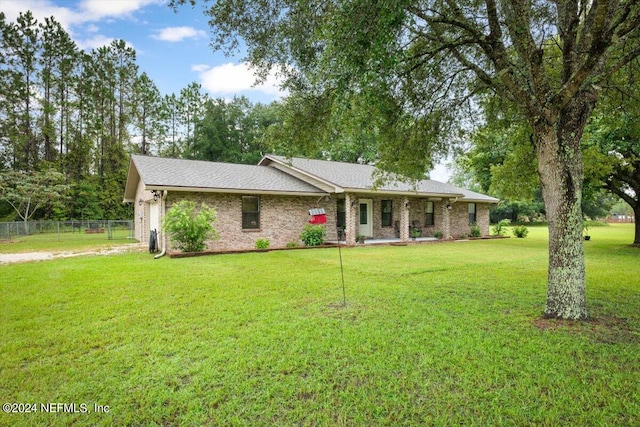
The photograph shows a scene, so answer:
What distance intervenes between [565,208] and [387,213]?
13550 millimetres

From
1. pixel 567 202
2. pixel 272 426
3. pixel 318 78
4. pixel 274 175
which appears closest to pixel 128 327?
pixel 272 426

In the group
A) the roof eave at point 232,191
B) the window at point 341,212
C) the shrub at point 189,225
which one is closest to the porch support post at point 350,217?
the roof eave at point 232,191

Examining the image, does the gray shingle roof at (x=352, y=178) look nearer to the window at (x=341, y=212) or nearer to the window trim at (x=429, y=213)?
the window trim at (x=429, y=213)

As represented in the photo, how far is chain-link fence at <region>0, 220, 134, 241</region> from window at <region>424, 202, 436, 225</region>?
17530 millimetres

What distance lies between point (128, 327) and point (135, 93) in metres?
36.1

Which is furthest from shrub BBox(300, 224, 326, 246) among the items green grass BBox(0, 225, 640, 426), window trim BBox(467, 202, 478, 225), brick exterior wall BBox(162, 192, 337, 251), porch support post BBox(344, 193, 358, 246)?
window trim BBox(467, 202, 478, 225)

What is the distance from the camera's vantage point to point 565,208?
456 cm

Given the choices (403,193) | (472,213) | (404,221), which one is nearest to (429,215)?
(404,221)

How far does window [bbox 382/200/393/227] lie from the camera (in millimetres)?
17969

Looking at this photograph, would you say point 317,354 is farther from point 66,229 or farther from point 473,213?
point 66,229

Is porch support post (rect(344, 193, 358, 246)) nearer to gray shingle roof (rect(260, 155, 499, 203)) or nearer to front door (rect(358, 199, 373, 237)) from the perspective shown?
gray shingle roof (rect(260, 155, 499, 203))

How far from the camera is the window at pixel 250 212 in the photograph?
13.9 metres

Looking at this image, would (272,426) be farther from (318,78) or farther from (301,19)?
(301,19)

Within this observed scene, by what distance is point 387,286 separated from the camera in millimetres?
7027
